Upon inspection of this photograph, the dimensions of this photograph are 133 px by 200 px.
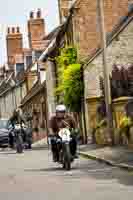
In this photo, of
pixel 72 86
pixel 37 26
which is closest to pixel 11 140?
pixel 72 86

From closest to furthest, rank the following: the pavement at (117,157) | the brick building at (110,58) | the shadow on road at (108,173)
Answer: the shadow on road at (108,173) → the pavement at (117,157) → the brick building at (110,58)

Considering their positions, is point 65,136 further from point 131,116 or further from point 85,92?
point 85,92

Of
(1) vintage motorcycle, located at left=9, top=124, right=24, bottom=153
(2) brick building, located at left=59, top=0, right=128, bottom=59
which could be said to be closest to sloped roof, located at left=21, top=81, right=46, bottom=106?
(2) brick building, located at left=59, top=0, right=128, bottom=59

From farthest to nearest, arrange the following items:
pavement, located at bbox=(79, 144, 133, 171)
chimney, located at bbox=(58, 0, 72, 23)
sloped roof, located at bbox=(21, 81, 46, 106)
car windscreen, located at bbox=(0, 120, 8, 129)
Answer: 1. sloped roof, located at bbox=(21, 81, 46, 106)
2. chimney, located at bbox=(58, 0, 72, 23)
3. car windscreen, located at bbox=(0, 120, 8, 129)
4. pavement, located at bbox=(79, 144, 133, 171)

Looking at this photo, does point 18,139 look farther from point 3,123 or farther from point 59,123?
point 59,123

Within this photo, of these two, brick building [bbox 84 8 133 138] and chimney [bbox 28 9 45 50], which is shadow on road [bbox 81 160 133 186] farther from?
chimney [bbox 28 9 45 50]

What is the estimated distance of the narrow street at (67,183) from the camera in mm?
11562

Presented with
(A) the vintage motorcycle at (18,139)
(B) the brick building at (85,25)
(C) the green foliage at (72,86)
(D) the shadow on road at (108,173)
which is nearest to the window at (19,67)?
(B) the brick building at (85,25)

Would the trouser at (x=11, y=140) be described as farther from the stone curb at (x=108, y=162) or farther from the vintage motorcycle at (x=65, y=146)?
the vintage motorcycle at (x=65, y=146)

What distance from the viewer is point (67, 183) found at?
13.8 metres

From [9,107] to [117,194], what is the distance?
68.4m

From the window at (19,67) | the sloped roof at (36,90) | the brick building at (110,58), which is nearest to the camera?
the brick building at (110,58)

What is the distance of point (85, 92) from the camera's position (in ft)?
114

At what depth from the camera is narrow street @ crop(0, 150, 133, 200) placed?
11.6m
